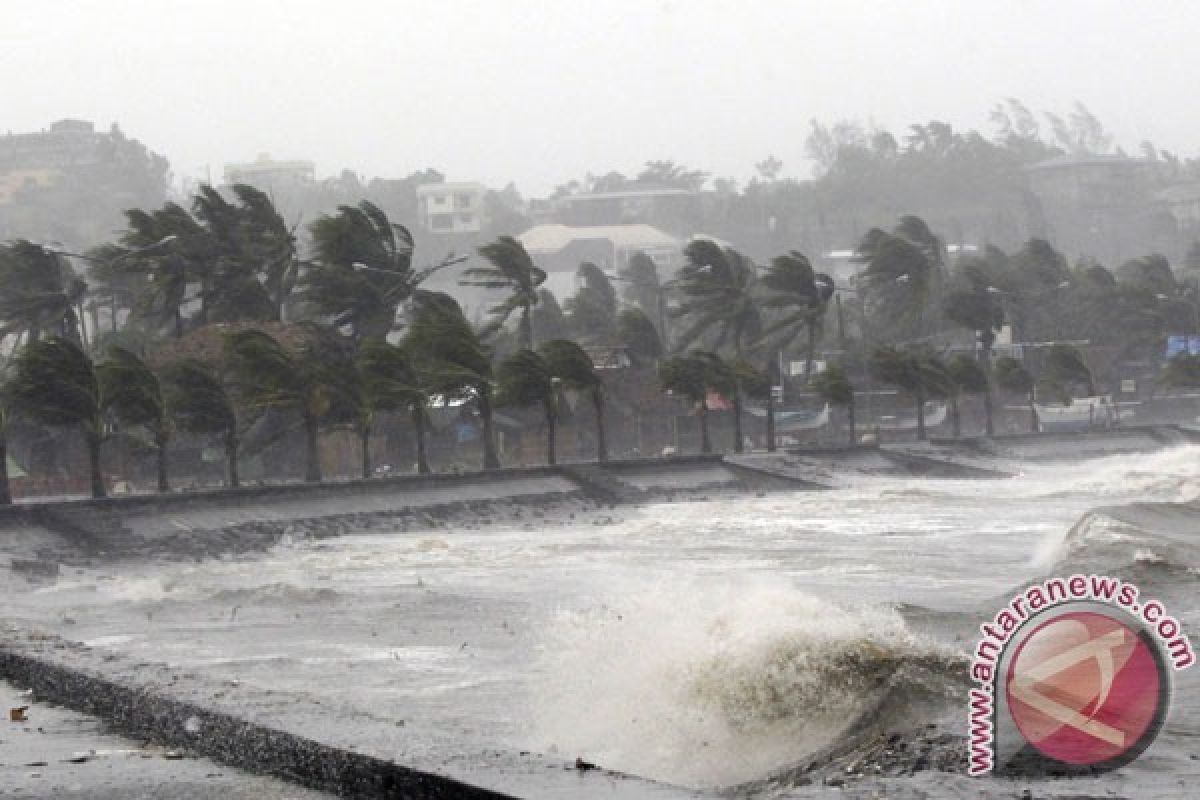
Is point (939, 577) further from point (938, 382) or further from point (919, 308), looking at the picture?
point (919, 308)

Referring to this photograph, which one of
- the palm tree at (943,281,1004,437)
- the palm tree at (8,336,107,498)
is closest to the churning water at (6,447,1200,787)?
the palm tree at (8,336,107,498)

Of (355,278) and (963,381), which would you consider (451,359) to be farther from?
(963,381)

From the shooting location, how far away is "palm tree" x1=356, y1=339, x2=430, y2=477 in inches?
2219

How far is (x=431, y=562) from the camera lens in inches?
1438

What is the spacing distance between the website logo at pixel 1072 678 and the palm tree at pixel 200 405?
43.4 meters

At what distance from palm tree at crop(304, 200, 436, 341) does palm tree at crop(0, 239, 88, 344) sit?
8.12m

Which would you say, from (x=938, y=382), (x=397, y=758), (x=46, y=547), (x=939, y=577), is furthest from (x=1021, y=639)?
(x=938, y=382)

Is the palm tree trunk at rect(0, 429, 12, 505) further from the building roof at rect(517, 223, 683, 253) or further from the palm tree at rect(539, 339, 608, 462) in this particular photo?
the building roof at rect(517, 223, 683, 253)

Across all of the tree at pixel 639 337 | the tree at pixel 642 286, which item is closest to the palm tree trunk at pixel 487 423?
the tree at pixel 639 337

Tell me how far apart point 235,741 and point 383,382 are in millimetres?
47404

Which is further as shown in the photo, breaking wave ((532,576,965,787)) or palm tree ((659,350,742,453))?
palm tree ((659,350,742,453))

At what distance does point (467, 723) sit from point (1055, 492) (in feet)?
164

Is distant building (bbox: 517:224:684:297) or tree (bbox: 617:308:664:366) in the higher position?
distant building (bbox: 517:224:684:297)

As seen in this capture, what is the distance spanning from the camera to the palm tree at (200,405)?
2016 inches
